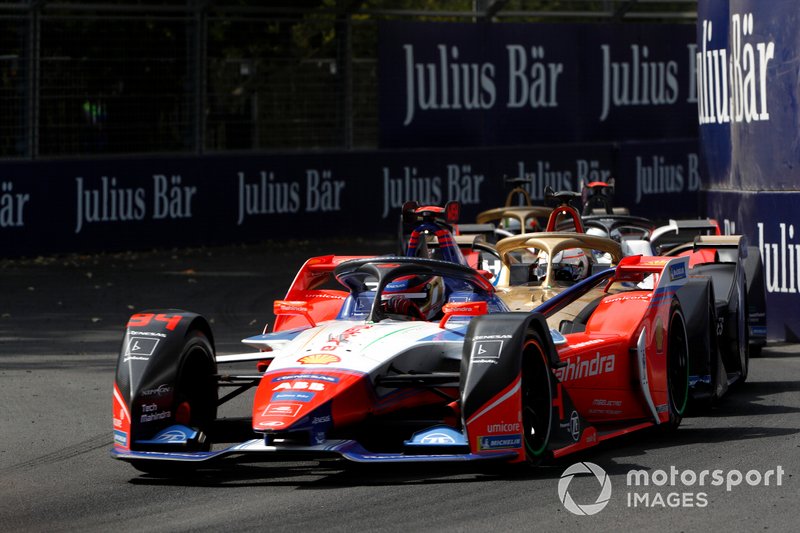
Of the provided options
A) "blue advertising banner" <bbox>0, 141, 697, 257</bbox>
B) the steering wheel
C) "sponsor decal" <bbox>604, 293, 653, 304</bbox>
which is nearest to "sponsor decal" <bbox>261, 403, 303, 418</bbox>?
the steering wheel

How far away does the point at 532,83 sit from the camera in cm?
2708

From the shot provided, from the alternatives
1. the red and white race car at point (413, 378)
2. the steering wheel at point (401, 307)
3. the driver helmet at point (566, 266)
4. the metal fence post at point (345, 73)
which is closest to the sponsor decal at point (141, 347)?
the red and white race car at point (413, 378)

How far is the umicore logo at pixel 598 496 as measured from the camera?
6906 millimetres

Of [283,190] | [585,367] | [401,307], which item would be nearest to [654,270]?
[585,367]

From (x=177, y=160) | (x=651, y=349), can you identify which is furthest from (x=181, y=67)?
(x=651, y=349)

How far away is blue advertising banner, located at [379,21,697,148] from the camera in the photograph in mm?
25234

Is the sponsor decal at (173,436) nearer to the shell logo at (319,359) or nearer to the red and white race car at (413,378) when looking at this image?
the red and white race car at (413,378)

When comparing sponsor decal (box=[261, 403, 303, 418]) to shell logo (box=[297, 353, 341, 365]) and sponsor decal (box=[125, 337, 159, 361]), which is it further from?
sponsor decal (box=[125, 337, 159, 361])

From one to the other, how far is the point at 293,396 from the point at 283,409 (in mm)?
108

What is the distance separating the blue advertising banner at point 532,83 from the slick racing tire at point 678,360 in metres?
15.6

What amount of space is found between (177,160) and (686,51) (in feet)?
38.1

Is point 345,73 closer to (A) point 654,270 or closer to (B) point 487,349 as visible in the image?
(A) point 654,270

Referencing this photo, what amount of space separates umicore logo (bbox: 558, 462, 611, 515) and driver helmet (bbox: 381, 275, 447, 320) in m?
1.62

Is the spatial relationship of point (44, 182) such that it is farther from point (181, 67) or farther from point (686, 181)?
point (686, 181)
